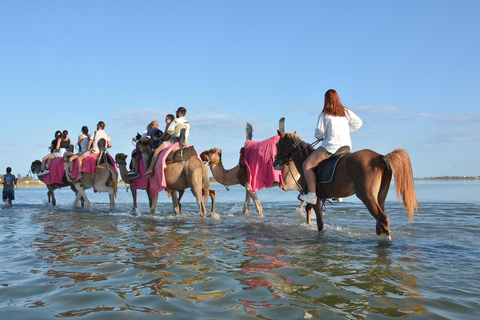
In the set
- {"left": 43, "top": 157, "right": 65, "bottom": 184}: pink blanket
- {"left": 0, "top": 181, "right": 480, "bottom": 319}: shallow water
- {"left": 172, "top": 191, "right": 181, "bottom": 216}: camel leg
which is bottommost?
{"left": 0, "top": 181, "right": 480, "bottom": 319}: shallow water

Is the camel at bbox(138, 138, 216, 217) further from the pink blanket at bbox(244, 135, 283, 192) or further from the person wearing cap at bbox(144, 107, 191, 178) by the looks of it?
the pink blanket at bbox(244, 135, 283, 192)

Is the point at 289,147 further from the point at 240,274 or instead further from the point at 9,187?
the point at 9,187

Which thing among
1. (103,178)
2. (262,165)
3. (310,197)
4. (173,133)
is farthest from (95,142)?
(310,197)

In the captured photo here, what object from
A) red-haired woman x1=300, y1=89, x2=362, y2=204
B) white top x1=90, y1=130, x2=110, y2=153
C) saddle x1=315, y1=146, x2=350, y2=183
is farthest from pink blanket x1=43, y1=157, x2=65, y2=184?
saddle x1=315, y1=146, x2=350, y2=183

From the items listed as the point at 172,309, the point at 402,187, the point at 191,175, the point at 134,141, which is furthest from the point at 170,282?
the point at 134,141

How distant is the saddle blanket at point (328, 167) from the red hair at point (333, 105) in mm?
805

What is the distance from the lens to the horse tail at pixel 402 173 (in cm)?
635

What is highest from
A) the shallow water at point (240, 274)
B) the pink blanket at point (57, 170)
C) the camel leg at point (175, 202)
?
the pink blanket at point (57, 170)

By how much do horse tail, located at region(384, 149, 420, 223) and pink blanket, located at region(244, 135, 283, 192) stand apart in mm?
4789

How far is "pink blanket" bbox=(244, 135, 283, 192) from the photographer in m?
11.0

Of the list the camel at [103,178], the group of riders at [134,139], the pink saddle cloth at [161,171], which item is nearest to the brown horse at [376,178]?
the pink saddle cloth at [161,171]

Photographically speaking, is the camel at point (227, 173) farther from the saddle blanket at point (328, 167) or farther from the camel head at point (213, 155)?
the saddle blanket at point (328, 167)

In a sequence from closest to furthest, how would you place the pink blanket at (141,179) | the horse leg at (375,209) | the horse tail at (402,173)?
→ 1. the horse tail at (402,173)
2. the horse leg at (375,209)
3. the pink blanket at (141,179)

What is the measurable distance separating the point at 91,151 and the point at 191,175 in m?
5.99
